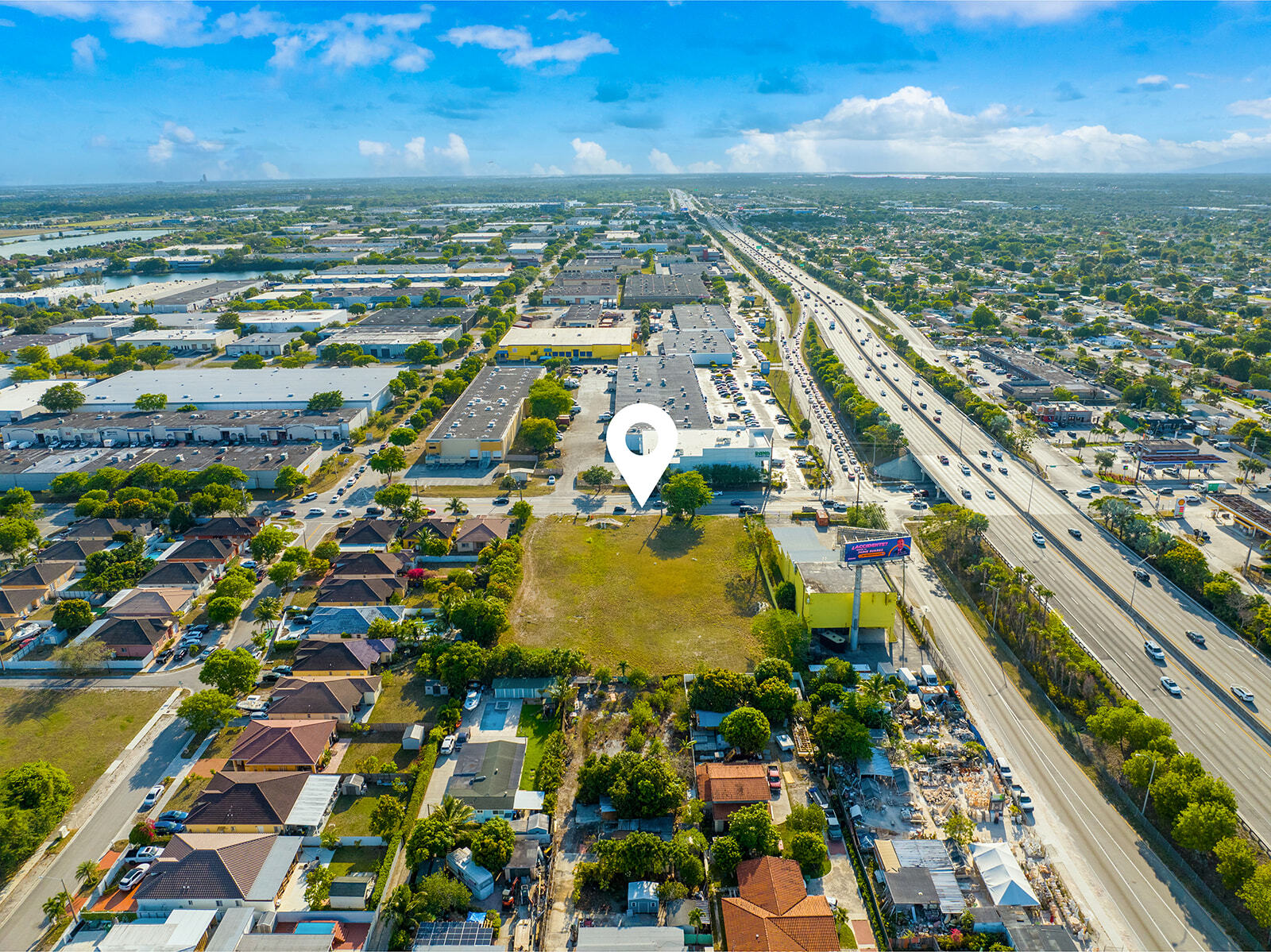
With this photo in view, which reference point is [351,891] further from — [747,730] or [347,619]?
[347,619]

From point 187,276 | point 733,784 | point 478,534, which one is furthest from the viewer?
point 187,276

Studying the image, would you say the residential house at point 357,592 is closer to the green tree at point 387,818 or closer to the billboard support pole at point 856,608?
the green tree at point 387,818

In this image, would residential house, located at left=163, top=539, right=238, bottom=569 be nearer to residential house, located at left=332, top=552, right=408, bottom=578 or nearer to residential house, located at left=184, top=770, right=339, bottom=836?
residential house, located at left=332, top=552, right=408, bottom=578

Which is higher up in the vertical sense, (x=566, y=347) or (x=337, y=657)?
(x=566, y=347)

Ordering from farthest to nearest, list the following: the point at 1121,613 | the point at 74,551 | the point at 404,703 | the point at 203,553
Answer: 1. the point at 74,551
2. the point at 203,553
3. the point at 1121,613
4. the point at 404,703

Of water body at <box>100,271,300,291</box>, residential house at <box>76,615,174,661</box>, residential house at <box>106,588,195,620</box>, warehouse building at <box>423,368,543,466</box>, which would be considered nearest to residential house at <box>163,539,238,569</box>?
residential house at <box>106,588,195,620</box>

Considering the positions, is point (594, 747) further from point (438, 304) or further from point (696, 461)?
point (438, 304)

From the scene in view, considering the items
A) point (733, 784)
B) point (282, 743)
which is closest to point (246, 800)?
point (282, 743)

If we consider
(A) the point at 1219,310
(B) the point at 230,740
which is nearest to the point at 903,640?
(B) the point at 230,740
